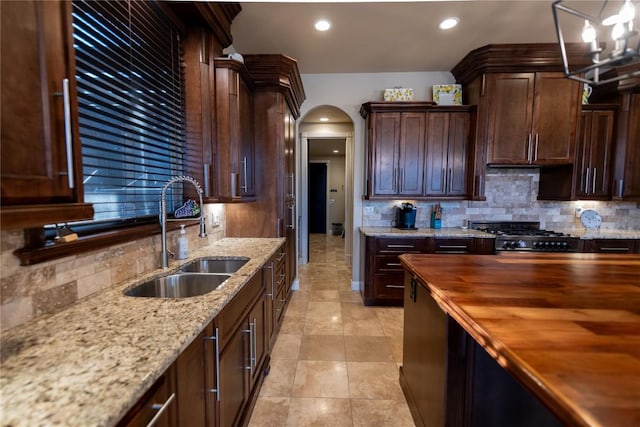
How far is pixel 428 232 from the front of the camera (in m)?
3.34

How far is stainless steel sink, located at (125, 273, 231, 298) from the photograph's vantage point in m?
1.49

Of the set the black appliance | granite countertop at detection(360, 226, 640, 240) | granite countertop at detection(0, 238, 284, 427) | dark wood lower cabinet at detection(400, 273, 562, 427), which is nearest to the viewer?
granite countertop at detection(0, 238, 284, 427)

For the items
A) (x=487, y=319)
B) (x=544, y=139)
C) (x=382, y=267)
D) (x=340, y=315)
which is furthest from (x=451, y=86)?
(x=487, y=319)

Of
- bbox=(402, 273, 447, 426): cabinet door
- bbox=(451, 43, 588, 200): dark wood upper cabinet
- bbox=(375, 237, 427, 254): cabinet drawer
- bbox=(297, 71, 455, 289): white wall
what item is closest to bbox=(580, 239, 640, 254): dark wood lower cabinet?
bbox=(451, 43, 588, 200): dark wood upper cabinet

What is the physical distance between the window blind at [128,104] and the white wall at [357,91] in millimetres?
2179

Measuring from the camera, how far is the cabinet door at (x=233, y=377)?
4.14ft

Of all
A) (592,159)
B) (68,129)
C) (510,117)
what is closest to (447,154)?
(510,117)

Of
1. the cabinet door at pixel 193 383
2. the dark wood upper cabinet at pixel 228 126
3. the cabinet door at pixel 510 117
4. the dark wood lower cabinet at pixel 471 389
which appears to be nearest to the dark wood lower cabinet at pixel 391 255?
the cabinet door at pixel 510 117

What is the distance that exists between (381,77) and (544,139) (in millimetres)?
2043

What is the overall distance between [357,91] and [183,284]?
10.7 ft

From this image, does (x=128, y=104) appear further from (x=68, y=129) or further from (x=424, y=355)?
(x=424, y=355)

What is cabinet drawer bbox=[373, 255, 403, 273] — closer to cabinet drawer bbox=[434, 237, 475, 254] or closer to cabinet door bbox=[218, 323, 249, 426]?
cabinet drawer bbox=[434, 237, 475, 254]

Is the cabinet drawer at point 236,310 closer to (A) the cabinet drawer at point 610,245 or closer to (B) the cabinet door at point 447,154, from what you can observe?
(B) the cabinet door at point 447,154

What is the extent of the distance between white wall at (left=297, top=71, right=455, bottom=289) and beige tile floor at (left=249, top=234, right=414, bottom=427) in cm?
101
